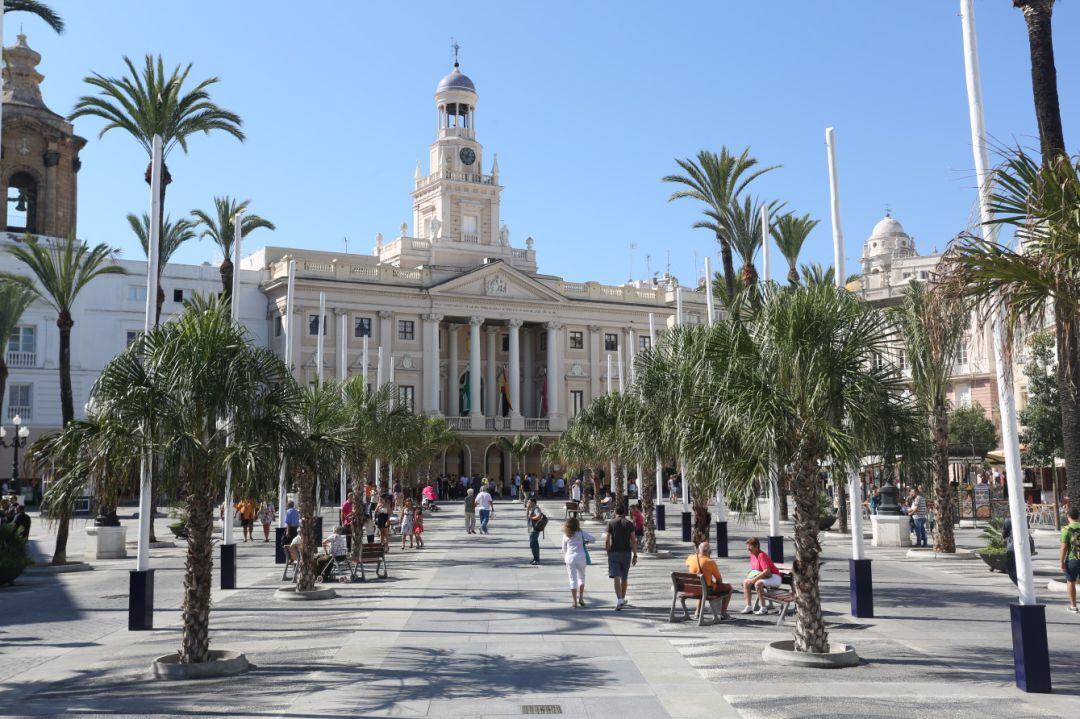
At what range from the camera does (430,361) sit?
71.2m

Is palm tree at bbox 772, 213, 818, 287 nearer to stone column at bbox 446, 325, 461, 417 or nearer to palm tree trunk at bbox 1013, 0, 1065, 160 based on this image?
palm tree trunk at bbox 1013, 0, 1065, 160

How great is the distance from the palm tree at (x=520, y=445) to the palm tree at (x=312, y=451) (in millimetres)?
44594

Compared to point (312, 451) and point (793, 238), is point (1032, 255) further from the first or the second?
point (793, 238)

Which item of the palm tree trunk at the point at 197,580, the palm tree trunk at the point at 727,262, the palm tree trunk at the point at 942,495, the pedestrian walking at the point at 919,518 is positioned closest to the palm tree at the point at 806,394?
the palm tree trunk at the point at 197,580

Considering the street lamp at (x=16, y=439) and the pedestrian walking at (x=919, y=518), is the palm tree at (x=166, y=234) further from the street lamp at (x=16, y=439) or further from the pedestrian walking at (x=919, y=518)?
the pedestrian walking at (x=919, y=518)

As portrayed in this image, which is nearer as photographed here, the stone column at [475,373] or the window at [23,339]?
the window at [23,339]

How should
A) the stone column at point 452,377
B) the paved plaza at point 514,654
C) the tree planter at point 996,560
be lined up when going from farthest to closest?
1. the stone column at point 452,377
2. the tree planter at point 996,560
3. the paved plaza at point 514,654

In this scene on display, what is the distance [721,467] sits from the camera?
13125 mm

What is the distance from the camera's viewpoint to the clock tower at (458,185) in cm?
7644

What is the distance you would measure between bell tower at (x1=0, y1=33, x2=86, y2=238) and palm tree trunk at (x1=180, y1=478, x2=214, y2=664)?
50.0 m

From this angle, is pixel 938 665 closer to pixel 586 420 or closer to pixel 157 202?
pixel 157 202

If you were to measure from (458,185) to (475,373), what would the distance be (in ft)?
47.6

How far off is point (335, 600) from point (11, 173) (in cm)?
4749

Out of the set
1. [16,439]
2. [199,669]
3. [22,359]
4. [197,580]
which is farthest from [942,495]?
[22,359]
